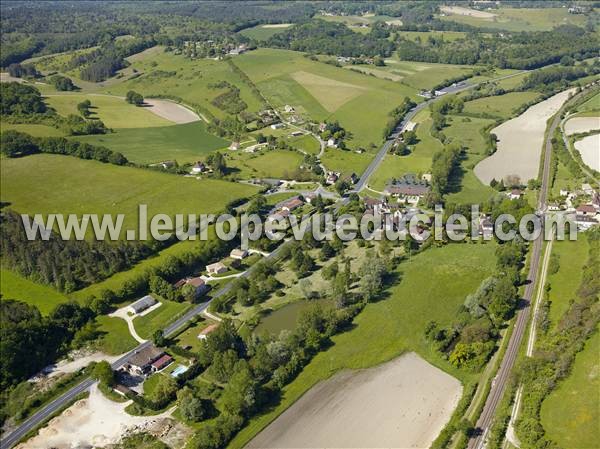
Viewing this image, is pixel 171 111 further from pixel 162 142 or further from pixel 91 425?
pixel 91 425

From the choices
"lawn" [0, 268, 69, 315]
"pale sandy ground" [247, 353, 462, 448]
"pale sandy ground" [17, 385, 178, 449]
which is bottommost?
"pale sandy ground" [17, 385, 178, 449]

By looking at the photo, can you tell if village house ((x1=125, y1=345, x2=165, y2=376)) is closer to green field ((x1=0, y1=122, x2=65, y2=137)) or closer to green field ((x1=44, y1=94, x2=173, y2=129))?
green field ((x1=0, y1=122, x2=65, y2=137))

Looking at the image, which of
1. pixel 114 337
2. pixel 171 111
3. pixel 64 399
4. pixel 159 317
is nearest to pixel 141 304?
pixel 159 317

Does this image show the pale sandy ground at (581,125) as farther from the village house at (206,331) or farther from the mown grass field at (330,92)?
the village house at (206,331)

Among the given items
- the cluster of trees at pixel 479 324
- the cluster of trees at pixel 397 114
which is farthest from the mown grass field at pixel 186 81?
the cluster of trees at pixel 479 324

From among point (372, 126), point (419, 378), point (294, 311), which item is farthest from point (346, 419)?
point (372, 126)

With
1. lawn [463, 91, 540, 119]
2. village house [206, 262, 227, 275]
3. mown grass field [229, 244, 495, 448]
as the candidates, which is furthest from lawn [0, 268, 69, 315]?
lawn [463, 91, 540, 119]

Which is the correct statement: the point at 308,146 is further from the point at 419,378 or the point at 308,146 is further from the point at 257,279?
the point at 419,378
